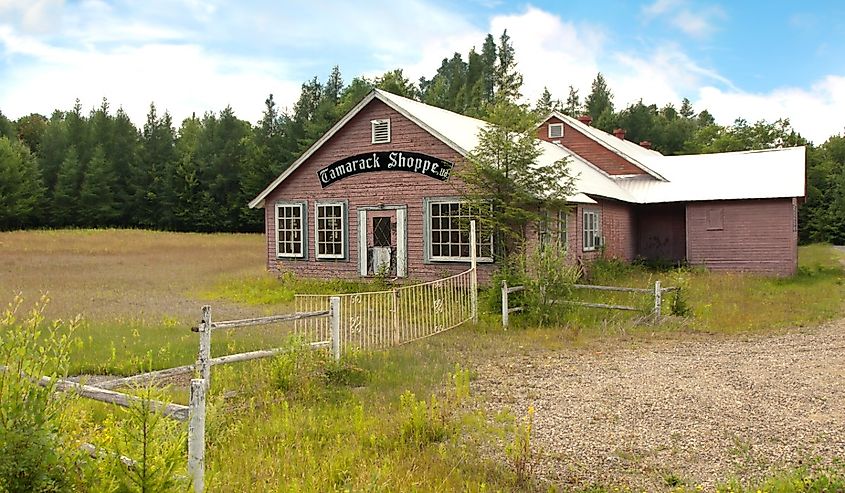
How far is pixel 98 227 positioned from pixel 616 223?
4957 centimetres

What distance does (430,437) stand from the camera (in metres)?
6.91

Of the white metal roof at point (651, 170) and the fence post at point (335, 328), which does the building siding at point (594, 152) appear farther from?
the fence post at point (335, 328)

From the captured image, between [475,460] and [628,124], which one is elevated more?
[628,124]

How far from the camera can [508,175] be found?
57.2 ft

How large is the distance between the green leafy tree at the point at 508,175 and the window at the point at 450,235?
3.51 feet

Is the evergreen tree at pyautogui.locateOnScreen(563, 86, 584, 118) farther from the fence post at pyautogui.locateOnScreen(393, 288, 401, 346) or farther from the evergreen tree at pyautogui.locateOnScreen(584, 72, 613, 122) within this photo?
the fence post at pyautogui.locateOnScreen(393, 288, 401, 346)

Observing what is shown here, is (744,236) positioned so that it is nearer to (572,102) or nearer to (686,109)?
(572,102)

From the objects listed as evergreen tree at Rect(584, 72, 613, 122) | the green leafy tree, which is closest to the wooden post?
the green leafy tree

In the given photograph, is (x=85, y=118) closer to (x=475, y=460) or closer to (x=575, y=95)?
(x=575, y=95)

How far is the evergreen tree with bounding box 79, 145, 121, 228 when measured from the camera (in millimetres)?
61719

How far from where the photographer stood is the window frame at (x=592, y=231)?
2209cm

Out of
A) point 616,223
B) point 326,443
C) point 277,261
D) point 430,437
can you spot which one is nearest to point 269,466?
point 326,443

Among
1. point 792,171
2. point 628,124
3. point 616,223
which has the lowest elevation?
point 616,223

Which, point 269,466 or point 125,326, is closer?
point 269,466
